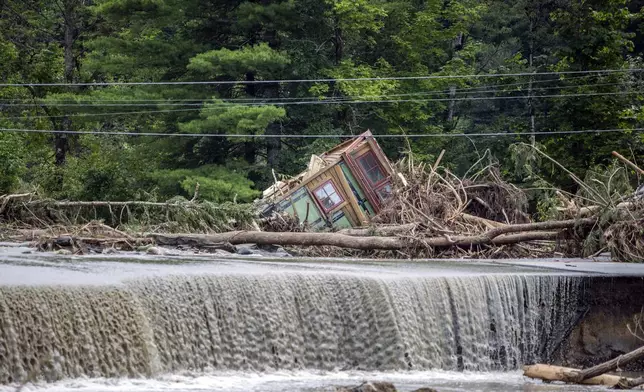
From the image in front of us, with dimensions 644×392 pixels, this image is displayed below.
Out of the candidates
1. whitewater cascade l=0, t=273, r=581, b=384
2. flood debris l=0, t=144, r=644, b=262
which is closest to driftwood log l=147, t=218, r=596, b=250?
flood debris l=0, t=144, r=644, b=262

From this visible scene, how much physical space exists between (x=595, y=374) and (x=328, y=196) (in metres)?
12.2

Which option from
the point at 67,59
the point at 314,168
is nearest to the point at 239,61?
the point at 67,59

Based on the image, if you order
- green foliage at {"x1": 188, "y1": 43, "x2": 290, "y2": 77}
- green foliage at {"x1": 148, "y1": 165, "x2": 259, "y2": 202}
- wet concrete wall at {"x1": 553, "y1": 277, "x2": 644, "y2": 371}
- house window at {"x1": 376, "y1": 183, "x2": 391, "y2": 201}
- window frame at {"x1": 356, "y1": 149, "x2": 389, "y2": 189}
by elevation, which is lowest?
green foliage at {"x1": 148, "y1": 165, "x2": 259, "y2": 202}

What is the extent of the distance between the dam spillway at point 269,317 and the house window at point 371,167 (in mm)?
7032

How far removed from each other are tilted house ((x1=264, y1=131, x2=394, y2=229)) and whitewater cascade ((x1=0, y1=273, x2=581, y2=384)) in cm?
801

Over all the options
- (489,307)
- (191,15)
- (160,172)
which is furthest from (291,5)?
(489,307)

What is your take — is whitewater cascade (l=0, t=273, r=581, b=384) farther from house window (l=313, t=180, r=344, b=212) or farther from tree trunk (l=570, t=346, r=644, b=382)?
house window (l=313, t=180, r=344, b=212)

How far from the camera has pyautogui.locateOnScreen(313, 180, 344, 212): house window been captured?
26391 millimetres

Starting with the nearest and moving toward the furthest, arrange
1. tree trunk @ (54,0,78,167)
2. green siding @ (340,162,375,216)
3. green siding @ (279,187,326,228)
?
green siding @ (279,187,326,228), green siding @ (340,162,375,216), tree trunk @ (54,0,78,167)

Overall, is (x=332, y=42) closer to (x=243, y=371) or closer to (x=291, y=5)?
(x=291, y=5)

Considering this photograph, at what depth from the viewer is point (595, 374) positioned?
14.9m

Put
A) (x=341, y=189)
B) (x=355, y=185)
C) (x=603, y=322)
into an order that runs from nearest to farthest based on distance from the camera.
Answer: (x=603, y=322)
(x=341, y=189)
(x=355, y=185)

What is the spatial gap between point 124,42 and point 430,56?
12.8 meters

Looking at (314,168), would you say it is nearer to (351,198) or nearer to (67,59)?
(351,198)
